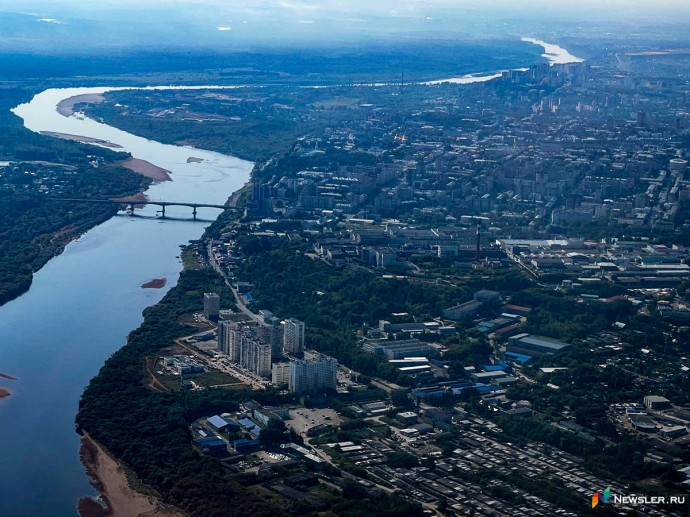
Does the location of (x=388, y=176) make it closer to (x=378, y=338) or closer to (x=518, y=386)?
(x=378, y=338)

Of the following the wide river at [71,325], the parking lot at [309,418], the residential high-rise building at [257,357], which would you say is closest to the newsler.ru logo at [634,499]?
the parking lot at [309,418]

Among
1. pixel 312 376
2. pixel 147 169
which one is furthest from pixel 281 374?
pixel 147 169

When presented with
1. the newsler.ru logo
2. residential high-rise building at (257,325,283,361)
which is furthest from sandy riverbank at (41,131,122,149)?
the newsler.ru logo

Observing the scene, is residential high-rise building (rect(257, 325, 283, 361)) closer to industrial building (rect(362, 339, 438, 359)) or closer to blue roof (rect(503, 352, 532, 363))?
industrial building (rect(362, 339, 438, 359))

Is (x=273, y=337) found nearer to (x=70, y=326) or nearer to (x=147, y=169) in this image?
(x=70, y=326)

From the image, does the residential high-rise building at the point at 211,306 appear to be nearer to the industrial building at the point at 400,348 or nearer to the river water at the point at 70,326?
the river water at the point at 70,326
